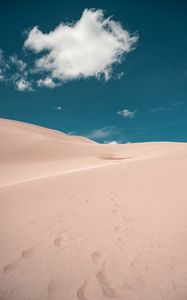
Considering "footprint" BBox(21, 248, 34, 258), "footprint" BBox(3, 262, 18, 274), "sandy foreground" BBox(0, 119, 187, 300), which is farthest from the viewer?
"footprint" BBox(21, 248, 34, 258)

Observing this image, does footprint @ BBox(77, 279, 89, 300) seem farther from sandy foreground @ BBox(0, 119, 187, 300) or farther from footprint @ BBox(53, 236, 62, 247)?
footprint @ BBox(53, 236, 62, 247)

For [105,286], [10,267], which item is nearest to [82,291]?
[105,286]

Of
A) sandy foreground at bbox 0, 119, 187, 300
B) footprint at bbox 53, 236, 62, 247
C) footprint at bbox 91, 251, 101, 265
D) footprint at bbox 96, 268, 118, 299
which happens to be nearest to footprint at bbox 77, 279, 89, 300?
sandy foreground at bbox 0, 119, 187, 300

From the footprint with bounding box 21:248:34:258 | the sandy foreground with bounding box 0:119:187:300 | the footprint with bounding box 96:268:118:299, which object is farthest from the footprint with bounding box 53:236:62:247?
the footprint with bounding box 96:268:118:299

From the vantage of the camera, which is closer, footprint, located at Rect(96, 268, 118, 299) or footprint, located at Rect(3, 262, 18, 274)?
footprint, located at Rect(96, 268, 118, 299)

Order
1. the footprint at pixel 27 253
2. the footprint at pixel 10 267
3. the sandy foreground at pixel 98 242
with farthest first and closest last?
the footprint at pixel 27 253, the footprint at pixel 10 267, the sandy foreground at pixel 98 242

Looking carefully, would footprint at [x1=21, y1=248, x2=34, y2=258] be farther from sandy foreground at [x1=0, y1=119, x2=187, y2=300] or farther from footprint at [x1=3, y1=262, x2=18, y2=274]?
footprint at [x1=3, y1=262, x2=18, y2=274]

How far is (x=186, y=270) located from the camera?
2209 millimetres

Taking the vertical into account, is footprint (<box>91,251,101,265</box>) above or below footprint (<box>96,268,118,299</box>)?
above

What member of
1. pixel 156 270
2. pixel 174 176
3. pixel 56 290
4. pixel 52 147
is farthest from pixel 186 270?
pixel 52 147

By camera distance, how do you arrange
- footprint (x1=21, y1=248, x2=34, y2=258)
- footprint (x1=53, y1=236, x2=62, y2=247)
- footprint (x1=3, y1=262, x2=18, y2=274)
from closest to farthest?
footprint (x1=3, y1=262, x2=18, y2=274), footprint (x1=21, y1=248, x2=34, y2=258), footprint (x1=53, y1=236, x2=62, y2=247)

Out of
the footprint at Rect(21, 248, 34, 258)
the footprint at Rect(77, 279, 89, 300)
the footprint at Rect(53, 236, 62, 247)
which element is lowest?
the footprint at Rect(77, 279, 89, 300)

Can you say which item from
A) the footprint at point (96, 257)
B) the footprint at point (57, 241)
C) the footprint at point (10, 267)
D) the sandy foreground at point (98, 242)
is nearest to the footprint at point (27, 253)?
the sandy foreground at point (98, 242)

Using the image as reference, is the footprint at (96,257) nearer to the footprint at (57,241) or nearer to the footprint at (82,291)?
the footprint at (82,291)
